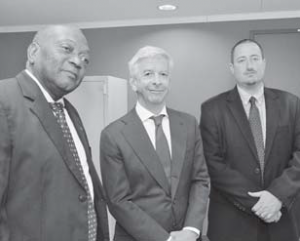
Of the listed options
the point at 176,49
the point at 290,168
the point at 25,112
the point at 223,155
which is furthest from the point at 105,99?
the point at 25,112

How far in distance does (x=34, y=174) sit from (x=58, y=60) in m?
0.42

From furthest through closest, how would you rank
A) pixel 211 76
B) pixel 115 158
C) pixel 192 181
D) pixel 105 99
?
pixel 211 76, pixel 105 99, pixel 192 181, pixel 115 158

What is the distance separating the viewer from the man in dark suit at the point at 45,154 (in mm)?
1235

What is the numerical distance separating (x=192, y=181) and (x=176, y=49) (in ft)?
8.25

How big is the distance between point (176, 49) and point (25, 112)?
3.05 m

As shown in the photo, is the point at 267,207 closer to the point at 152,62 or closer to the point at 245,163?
the point at 245,163

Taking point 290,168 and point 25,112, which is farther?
point 290,168

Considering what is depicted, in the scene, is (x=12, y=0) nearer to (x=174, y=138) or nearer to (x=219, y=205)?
(x=174, y=138)

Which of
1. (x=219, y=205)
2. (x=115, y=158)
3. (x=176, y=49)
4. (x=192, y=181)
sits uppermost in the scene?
(x=176, y=49)

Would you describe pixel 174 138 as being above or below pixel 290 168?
above

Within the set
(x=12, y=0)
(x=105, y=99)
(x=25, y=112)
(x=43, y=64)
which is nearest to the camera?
(x=25, y=112)

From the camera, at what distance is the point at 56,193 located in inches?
51.0

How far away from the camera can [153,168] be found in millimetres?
1733

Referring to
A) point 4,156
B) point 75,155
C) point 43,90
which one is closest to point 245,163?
point 75,155
